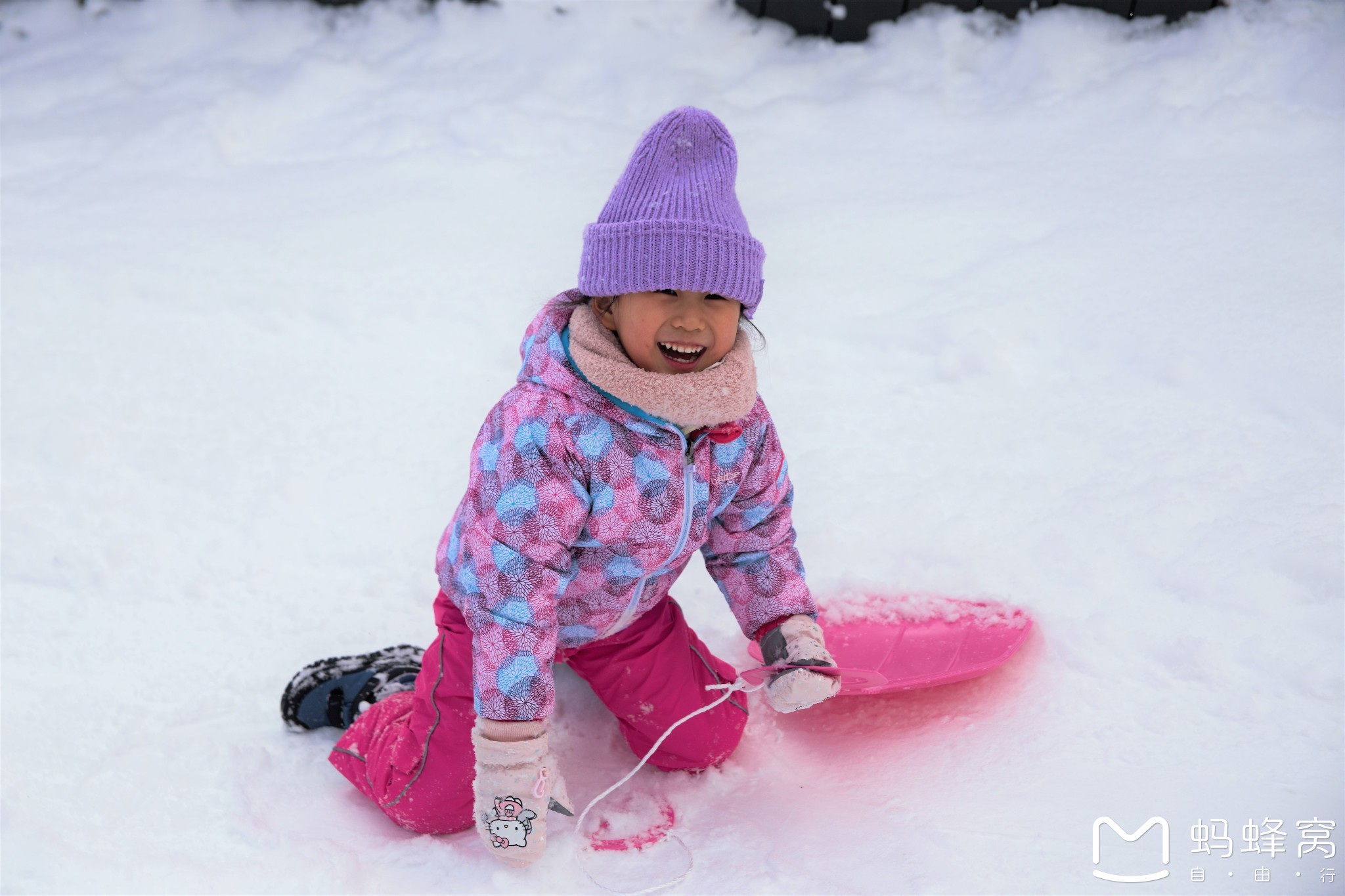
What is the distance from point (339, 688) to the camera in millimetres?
1686

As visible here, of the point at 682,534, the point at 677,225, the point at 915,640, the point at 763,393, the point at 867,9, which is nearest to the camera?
the point at 677,225

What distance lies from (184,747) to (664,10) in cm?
318

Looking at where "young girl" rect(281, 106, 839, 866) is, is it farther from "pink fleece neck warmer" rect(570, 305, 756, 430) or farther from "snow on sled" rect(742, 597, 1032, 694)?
"snow on sled" rect(742, 597, 1032, 694)

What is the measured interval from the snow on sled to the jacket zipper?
20 cm

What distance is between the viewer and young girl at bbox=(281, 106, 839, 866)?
51.4 inches

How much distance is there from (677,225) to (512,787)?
2.18ft

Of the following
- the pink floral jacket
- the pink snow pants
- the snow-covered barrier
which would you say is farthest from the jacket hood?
the snow-covered barrier

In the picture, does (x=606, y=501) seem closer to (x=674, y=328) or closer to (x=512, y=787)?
(x=674, y=328)

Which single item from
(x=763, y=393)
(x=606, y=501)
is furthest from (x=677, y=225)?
(x=763, y=393)

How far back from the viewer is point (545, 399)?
1362mm

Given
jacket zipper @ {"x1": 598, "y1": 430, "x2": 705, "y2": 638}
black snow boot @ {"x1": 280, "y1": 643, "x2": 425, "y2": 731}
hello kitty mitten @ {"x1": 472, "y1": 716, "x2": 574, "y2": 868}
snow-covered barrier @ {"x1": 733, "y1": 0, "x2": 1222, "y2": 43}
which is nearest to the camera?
hello kitty mitten @ {"x1": 472, "y1": 716, "x2": 574, "y2": 868}

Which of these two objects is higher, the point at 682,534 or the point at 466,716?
the point at 682,534

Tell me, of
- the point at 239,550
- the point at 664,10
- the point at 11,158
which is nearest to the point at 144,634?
the point at 239,550

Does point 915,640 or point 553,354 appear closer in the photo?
point 553,354
